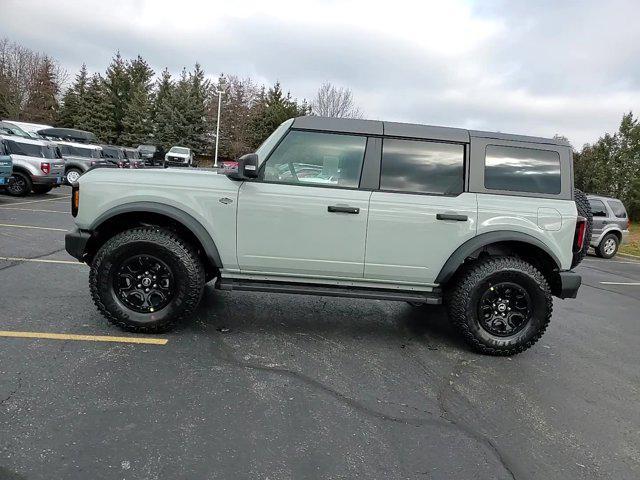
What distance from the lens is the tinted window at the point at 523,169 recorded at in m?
4.19

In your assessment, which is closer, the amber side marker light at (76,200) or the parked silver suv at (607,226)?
the amber side marker light at (76,200)

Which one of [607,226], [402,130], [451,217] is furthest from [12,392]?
[607,226]

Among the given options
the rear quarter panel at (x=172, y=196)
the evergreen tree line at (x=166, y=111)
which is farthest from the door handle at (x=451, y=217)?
the evergreen tree line at (x=166, y=111)

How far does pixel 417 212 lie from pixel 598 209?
12.2 meters

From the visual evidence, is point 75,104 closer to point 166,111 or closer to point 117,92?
point 117,92

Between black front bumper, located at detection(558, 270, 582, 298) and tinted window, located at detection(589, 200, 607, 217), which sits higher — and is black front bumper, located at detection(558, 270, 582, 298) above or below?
below

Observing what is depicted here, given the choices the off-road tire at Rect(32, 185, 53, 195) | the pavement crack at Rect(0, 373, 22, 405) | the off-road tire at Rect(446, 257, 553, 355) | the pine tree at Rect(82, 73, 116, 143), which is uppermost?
the pine tree at Rect(82, 73, 116, 143)

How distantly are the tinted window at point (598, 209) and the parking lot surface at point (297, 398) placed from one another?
9.67m

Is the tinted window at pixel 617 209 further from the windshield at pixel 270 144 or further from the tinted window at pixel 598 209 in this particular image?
the windshield at pixel 270 144

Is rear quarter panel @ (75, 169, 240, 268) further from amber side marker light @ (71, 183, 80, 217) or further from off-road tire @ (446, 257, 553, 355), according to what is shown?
off-road tire @ (446, 257, 553, 355)

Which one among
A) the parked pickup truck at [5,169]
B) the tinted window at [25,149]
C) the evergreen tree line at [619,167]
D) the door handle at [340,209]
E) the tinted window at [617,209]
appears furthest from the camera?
the evergreen tree line at [619,167]

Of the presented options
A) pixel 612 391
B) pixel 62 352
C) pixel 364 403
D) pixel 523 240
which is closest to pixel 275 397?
pixel 364 403

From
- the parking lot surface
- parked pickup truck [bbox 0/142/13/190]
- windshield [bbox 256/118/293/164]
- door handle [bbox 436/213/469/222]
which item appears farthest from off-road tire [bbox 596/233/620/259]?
parked pickup truck [bbox 0/142/13/190]

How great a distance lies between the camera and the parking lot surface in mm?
2516
